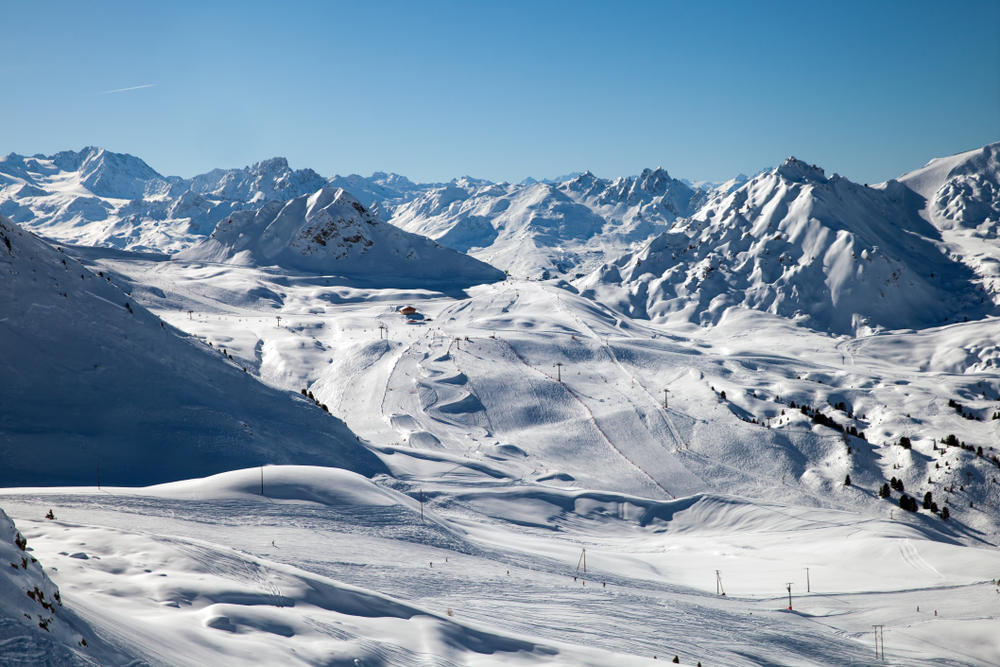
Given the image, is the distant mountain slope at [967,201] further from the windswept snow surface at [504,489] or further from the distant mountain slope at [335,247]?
the distant mountain slope at [335,247]

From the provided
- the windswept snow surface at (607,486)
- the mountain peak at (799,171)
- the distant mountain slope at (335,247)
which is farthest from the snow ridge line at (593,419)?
the mountain peak at (799,171)

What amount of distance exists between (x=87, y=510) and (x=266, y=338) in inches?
1977

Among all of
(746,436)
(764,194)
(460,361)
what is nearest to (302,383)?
(460,361)

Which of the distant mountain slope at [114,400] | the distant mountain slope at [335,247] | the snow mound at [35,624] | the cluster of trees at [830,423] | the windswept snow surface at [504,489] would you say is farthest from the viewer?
the distant mountain slope at [335,247]

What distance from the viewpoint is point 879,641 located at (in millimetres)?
20953

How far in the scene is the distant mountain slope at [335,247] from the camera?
359ft

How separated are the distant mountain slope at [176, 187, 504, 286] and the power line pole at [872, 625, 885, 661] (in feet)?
284

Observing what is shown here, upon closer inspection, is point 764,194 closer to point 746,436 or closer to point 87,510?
point 746,436

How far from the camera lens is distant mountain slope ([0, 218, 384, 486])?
23.9 m

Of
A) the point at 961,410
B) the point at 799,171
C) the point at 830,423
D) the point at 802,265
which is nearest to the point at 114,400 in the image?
the point at 830,423

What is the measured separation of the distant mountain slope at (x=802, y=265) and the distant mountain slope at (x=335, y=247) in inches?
1169


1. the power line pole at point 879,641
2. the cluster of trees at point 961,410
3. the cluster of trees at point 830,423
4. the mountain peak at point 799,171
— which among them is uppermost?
the mountain peak at point 799,171

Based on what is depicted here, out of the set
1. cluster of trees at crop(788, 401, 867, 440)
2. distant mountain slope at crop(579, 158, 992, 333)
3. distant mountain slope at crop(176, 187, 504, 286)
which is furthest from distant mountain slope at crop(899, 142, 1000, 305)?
distant mountain slope at crop(176, 187, 504, 286)

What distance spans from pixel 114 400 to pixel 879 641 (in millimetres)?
28867
